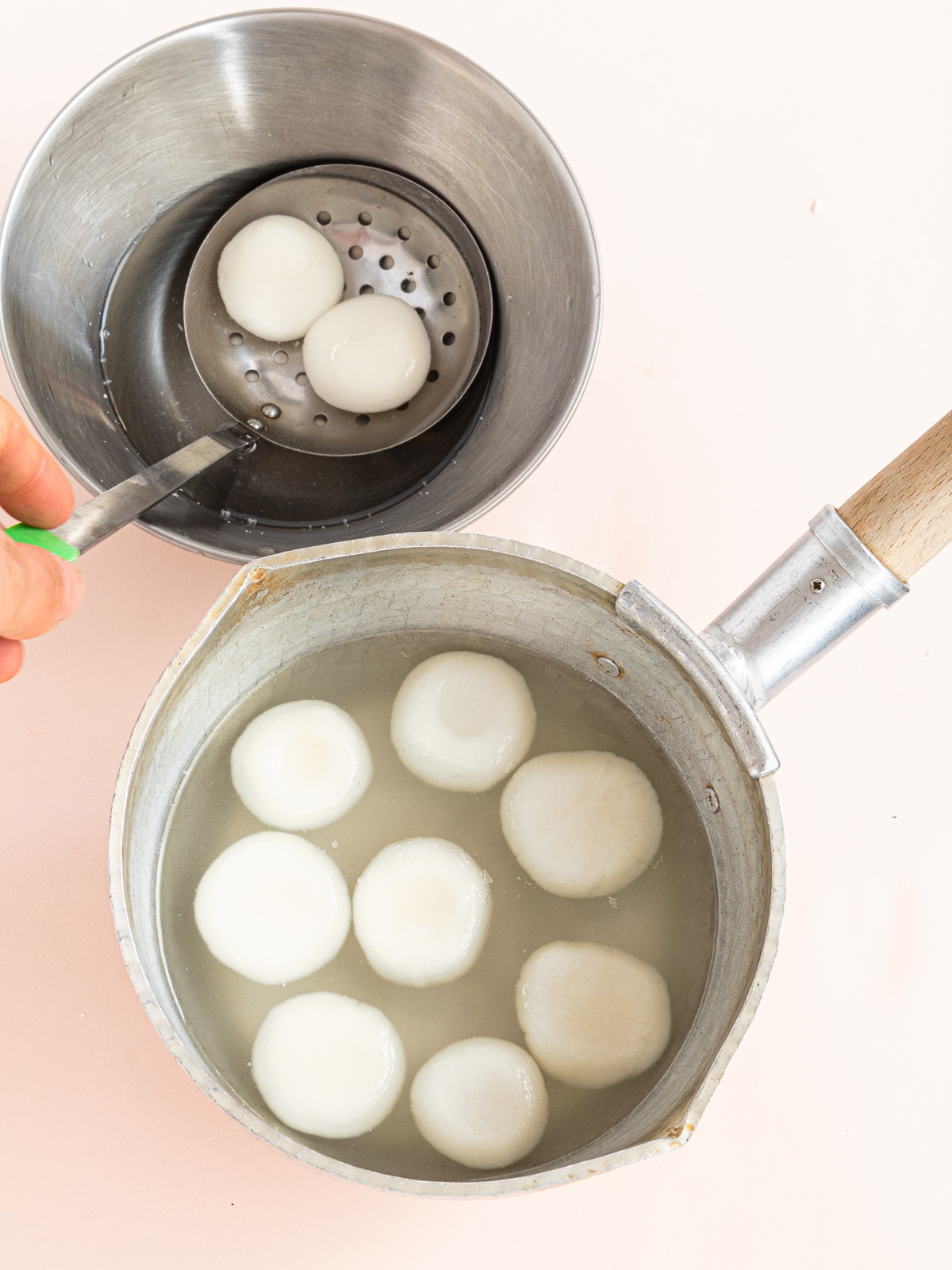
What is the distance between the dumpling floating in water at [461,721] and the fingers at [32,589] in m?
0.26

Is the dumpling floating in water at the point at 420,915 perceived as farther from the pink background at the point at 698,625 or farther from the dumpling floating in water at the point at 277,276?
the dumpling floating in water at the point at 277,276

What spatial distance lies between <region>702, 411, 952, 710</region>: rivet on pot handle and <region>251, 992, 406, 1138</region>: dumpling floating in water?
1.17ft

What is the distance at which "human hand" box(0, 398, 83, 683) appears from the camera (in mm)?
533

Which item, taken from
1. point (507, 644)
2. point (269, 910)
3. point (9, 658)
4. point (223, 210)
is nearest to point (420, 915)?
point (269, 910)

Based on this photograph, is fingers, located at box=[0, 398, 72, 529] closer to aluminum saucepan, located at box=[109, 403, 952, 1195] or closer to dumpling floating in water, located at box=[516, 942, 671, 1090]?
aluminum saucepan, located at box=[109, 403, 952, 1195]

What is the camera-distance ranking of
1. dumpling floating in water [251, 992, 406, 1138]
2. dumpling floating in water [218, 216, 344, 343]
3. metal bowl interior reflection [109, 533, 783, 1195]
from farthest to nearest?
1. dumpling floating in water [218, 216, 344, 343]
2. dumpling floating in water [251, 992, 406, 1138]
3. metal bowl interior reflection [109, 533, 783, 1195]

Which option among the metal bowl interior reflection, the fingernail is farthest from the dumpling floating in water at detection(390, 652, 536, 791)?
the fingernail

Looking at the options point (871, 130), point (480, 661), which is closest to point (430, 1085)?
point (480, 661)

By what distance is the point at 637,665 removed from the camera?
68cm

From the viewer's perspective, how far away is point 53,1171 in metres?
0.78

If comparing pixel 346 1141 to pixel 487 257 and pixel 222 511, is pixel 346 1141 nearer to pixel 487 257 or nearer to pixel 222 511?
pixel 222 511

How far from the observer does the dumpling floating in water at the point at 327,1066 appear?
0.65m

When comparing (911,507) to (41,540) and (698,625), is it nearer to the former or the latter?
(698,625)

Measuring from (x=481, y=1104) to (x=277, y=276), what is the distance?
65 cm
